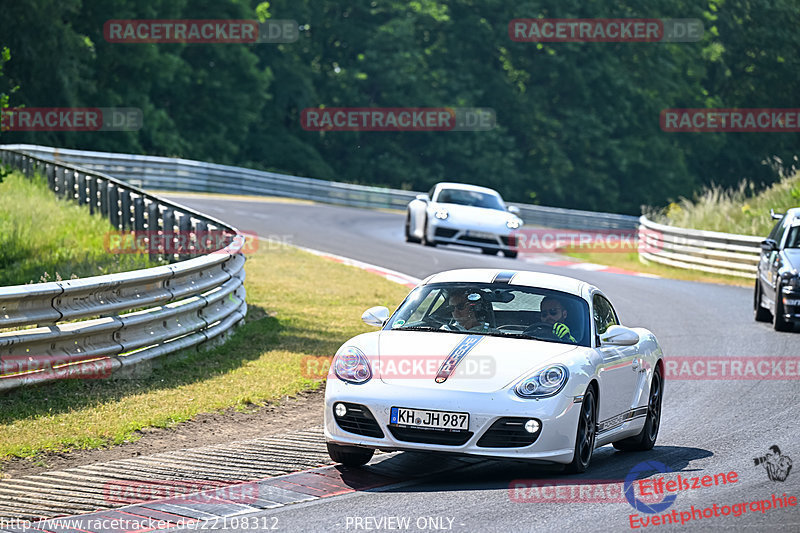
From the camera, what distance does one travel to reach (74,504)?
23.3 feet

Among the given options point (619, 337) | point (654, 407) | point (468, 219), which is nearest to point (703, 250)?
point (468, 219)

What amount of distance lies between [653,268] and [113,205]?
47.4 feet

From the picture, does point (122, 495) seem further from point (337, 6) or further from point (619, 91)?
point (619, 91)

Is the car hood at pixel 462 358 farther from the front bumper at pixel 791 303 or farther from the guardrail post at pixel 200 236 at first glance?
the front bumper at pixel 791 303

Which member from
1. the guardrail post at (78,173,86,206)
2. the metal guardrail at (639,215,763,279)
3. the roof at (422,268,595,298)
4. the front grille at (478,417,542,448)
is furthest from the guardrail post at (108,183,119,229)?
the front grille at (478,417,542,448)

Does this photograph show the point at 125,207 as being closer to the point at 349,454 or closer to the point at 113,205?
the point at 113,205

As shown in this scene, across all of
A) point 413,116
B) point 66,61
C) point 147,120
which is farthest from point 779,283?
point 413,116

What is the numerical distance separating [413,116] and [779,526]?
54.9m

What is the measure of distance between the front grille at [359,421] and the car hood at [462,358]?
10.2 inches

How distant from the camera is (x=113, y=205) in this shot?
65.4 feet

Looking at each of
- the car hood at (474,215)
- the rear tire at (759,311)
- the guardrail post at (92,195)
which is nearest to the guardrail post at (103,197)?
the guardrail post at (92,195)

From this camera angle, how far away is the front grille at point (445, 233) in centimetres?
2570

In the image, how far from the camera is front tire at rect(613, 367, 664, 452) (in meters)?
9.49

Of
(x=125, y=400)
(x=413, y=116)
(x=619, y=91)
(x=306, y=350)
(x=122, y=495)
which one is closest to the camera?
(x=122, y=495)
